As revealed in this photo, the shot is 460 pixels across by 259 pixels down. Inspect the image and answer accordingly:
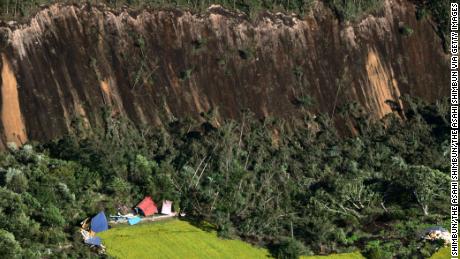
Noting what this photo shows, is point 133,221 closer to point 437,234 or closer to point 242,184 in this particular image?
point 242,184

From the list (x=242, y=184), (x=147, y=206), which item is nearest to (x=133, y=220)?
(x=147, y=206)

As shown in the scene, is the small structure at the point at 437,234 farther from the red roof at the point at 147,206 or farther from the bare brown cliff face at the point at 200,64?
the bare brown cliff face at the point at 200,64

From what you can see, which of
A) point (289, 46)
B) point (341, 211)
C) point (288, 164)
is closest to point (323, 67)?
point (289, 46)

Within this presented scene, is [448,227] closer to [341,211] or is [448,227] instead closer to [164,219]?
[341,211]

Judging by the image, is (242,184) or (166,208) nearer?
(166,208)

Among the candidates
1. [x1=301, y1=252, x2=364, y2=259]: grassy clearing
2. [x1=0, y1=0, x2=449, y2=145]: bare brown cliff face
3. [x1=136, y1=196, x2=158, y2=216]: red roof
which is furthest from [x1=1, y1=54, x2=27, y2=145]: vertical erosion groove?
[x1=301, y1=252, x2=364, y2=259]: grassy clearing
